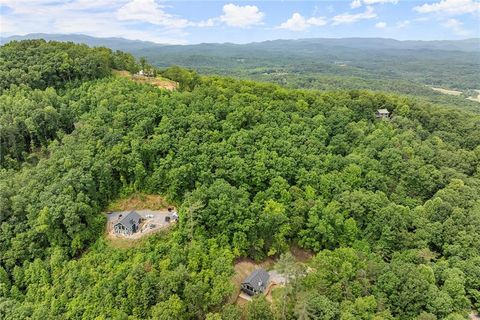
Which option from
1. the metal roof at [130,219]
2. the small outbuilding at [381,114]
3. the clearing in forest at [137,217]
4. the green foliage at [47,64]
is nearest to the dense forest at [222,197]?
the green foliage at [47,64]

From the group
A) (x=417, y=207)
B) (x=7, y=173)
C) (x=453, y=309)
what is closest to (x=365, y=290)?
(x=453, y=309)

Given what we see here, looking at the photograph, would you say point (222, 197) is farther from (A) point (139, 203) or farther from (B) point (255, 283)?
(A) point (139, 203)

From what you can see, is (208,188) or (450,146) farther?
(450,146)

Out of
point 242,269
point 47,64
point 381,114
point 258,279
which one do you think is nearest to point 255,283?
point 258,279

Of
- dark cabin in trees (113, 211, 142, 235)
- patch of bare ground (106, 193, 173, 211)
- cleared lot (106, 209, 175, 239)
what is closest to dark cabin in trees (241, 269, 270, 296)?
cleared lot (106, 209, 175, 239)

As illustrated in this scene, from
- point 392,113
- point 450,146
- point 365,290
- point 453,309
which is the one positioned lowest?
point 453,309

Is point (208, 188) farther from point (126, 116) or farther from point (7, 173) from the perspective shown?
point (7, 173)
